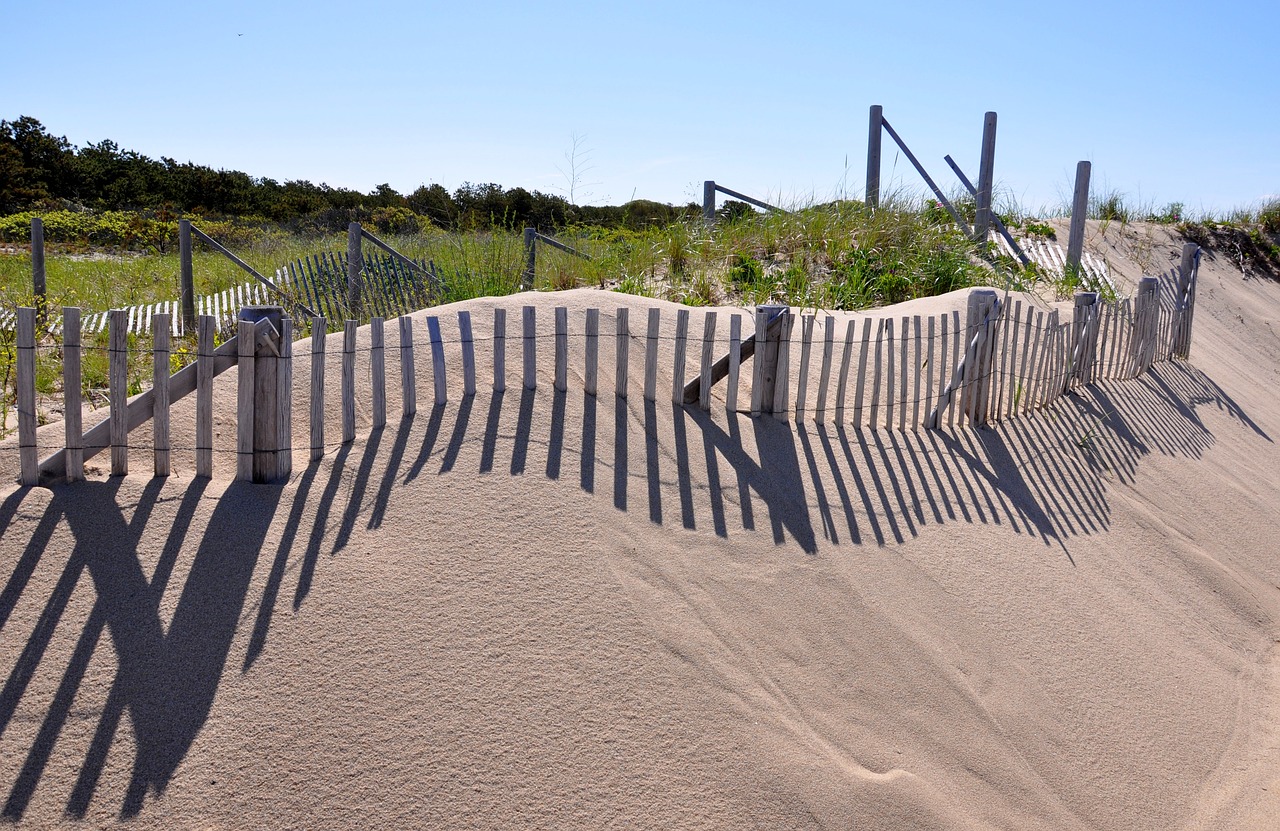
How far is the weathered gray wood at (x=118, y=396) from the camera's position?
151 inches

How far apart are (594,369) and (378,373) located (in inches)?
44.5

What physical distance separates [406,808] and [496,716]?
425 mm

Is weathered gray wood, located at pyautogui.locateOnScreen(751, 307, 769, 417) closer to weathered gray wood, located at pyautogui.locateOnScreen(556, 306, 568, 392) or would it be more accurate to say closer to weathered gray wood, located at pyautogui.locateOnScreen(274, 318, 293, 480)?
weathered gray wood, located at pyautogui.locateOnScreen(556, 306, 568, 392)

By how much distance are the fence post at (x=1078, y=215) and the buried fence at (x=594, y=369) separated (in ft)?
8.60

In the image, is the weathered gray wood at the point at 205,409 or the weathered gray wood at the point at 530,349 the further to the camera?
the weathered gray wood at the point at 530,349

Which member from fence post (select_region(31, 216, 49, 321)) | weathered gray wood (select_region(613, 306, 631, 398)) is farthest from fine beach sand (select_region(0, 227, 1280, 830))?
fence post (select_region(31, 216, 49, 321))

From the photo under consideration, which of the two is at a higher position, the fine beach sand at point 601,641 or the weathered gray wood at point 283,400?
the weathered gray wood at point 283,400

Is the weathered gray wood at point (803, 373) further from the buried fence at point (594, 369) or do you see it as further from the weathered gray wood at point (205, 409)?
the weathered gray wood at point (205, 409)

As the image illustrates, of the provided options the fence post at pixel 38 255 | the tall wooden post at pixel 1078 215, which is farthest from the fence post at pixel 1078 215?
the fence post at pixel 38 255

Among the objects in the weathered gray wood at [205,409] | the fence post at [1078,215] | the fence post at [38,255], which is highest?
the fence post at [1078,215]

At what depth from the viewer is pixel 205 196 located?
93.2 ft

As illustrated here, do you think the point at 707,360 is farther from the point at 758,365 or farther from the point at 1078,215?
the point at 1078,215

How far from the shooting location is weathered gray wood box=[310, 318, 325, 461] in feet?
13.6

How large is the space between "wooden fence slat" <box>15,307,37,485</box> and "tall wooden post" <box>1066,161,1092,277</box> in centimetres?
1043
